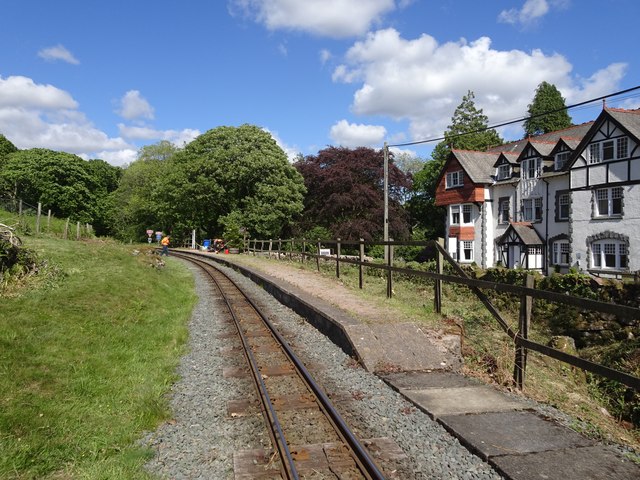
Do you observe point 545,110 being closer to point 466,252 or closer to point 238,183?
point 466,252

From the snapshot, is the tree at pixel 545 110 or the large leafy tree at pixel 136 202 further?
the large leafy tree at pixel 136 202

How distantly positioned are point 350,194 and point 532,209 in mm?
17217

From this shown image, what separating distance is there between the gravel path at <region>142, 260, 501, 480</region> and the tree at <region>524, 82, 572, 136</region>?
57.4m

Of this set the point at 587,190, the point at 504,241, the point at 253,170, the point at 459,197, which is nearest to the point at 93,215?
the point at 253,170

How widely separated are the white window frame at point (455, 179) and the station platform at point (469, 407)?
99.5 feet

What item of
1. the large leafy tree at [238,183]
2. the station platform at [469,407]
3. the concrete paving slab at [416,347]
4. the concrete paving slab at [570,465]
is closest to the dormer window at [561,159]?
the large leafy tree at [238,183]

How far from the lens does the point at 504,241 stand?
3394 centimetres

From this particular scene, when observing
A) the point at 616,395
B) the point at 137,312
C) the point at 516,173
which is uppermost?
the point at 516,173

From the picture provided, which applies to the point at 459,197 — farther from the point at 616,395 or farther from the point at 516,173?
the point at 616,395

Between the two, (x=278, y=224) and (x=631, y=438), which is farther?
(x=278, y=224)

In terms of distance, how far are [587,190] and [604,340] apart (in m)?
17.1

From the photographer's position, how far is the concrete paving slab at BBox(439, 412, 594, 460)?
4.26 m

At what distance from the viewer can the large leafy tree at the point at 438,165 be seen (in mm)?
51375

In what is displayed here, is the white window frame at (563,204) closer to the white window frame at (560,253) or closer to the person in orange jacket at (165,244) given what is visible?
the white window frame at (560,253)
